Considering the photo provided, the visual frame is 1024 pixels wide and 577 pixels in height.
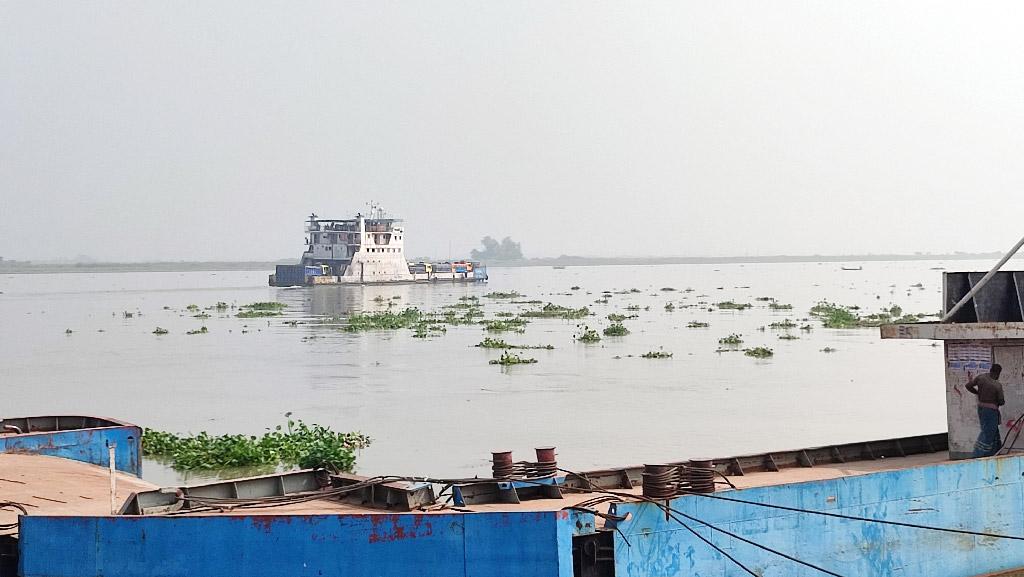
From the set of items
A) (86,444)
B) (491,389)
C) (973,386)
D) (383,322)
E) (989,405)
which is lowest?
(491,389)

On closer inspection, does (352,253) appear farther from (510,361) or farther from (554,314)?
(510,361)

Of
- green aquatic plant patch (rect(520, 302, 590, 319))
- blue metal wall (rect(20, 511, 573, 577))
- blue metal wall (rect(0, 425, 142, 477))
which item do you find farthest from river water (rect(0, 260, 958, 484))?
blue metal wall (rect(20, 511, 573, 577))

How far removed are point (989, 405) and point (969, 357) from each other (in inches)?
31.9

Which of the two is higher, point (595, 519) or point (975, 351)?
point (975, 351)

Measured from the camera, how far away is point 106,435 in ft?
50.4

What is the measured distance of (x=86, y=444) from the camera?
A: 1520 cm

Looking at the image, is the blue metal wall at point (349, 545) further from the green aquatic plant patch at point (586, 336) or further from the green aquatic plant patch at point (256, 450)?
the green aquatic plant patch at point (586, 336)

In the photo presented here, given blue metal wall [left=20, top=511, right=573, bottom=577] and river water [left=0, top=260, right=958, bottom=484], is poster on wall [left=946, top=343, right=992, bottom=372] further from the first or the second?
river water [left=0, top=260, right=958, bottom=484]

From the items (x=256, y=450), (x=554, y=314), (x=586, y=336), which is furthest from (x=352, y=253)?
(x=256, y=450)

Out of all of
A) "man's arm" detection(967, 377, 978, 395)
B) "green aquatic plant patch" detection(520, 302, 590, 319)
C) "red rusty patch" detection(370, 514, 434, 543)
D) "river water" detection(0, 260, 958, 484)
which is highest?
"man's arm" detection(967, 377, 978, 395)

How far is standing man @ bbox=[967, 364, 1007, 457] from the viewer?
11.9m

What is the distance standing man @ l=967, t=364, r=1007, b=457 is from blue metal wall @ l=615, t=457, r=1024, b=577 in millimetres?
444

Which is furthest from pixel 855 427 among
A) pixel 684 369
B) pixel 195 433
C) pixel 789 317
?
pixel 789 317

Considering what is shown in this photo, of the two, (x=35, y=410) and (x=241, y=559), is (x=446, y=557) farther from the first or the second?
(x=35, y=410)
